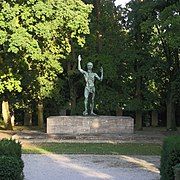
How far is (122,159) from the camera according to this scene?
14.8m

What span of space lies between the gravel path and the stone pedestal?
772cm

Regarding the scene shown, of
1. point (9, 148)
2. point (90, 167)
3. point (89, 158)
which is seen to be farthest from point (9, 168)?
point (89, 158)

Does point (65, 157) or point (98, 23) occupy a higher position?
point (98, 23)

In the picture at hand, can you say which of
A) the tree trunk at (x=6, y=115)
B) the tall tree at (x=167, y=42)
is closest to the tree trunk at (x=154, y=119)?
the tall tree at (x=167, y=42)

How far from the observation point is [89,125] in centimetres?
2345

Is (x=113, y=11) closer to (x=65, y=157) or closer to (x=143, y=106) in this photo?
(x=143, y=106)

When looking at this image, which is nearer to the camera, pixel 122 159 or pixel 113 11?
pixel 122 159

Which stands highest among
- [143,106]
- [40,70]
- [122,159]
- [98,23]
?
[98,23]

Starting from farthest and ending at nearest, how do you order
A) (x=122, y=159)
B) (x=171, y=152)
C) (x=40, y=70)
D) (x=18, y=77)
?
(x=40, y=70) < (x=18, y=77) < (x=122, y=159) < (x=171, y=152)

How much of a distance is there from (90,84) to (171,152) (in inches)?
606

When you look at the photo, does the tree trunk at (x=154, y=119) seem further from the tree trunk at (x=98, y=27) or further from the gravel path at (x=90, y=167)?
the gravel path at (x=90, y=167)

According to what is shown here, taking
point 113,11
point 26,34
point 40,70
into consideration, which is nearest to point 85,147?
→ point 26,34

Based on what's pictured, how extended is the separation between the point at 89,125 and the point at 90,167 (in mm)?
10608

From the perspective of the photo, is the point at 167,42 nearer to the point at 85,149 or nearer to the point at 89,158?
the point at 85,149
